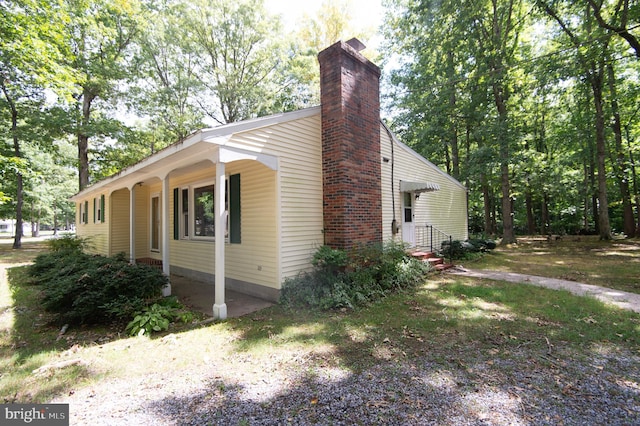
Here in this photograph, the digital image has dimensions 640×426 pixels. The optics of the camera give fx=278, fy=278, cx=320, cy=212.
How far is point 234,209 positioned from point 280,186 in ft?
5.22

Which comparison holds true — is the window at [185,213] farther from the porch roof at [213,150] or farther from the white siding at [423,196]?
the white siding at [423,196]

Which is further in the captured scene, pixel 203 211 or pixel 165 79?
pixel 165 79

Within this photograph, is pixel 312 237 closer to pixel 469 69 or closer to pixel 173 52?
pixel 469 69

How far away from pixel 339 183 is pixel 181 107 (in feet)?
53.2

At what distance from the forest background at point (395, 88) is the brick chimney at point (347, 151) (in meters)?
9.55

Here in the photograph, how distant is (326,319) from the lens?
4.66m

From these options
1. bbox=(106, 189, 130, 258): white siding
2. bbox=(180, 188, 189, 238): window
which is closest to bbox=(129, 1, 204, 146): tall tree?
bbox=(106, 189, 130, 258): white siding

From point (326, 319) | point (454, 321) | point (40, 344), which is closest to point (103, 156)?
point (40, 344)

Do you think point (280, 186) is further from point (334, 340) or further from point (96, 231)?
point (96, 231)

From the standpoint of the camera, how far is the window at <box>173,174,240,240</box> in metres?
6.61

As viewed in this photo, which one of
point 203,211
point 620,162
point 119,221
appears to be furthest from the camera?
point 620,162

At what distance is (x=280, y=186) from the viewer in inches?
225

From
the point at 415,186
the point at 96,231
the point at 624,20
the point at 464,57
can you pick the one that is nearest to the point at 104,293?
the point at 415,186

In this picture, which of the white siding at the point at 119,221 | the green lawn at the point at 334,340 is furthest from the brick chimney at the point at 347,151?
the white siding at the point at 119,221
